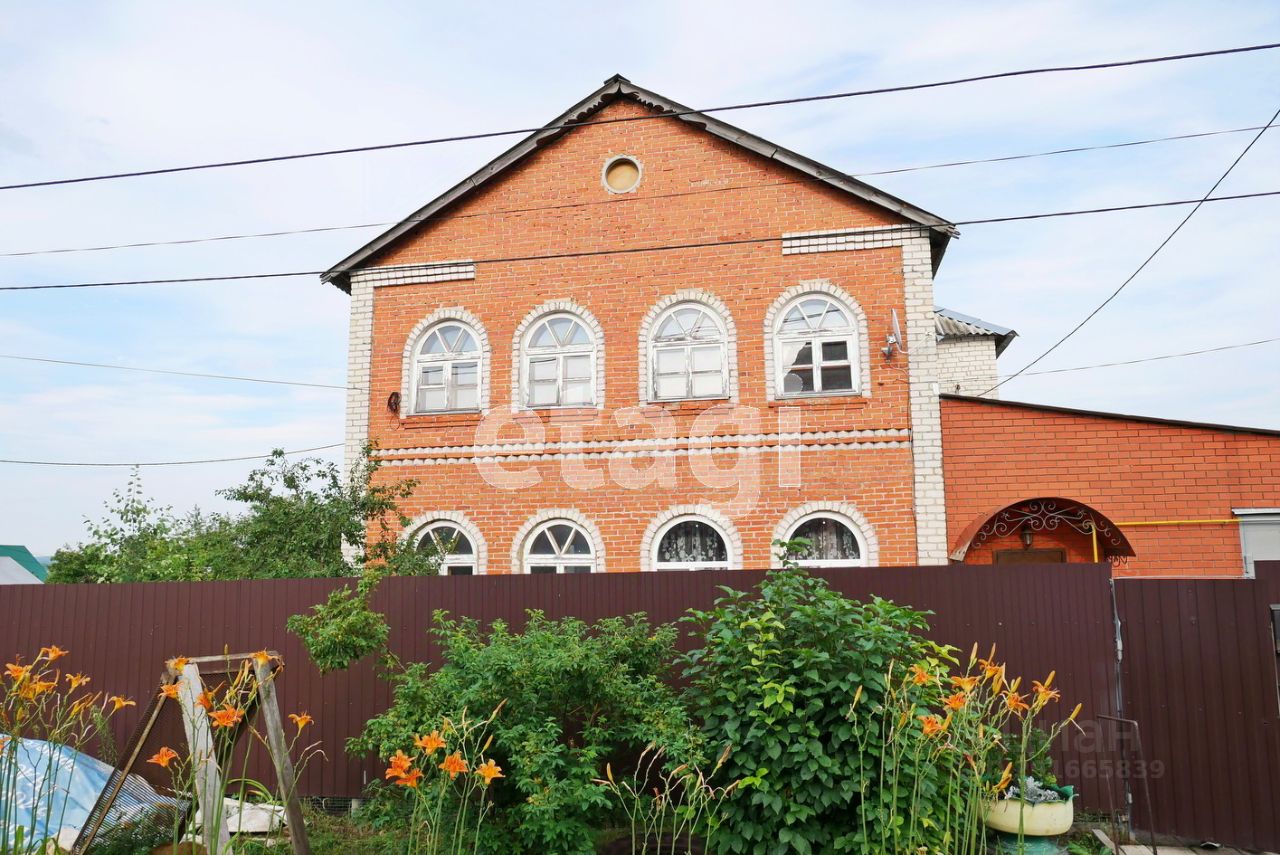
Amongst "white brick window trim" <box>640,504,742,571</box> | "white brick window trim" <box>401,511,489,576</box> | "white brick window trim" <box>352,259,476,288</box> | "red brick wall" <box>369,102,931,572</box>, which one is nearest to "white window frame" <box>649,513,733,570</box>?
"white brick window trim" <box>640,504,742,571</box>

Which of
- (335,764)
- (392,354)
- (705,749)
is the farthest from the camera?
(392,354)

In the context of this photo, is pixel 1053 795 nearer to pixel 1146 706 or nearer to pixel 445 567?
pixel 1146 706

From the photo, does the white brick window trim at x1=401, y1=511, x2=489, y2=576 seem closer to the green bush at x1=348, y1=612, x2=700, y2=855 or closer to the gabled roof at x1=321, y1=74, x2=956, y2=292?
the gabled roof at x1=321, y1=74, x2=956, y2=292

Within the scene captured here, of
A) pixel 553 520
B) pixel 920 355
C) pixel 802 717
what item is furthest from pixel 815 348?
pixel 802 717

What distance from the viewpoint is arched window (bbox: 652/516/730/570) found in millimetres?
12164

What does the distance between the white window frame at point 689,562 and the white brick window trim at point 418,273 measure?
15.2ft

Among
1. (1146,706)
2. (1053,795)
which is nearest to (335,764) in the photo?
(1053,795)

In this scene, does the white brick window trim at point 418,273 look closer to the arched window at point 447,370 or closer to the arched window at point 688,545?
the arched window at point 447,370

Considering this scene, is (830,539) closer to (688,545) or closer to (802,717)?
(688,545)

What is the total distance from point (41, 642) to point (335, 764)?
3.45 meters

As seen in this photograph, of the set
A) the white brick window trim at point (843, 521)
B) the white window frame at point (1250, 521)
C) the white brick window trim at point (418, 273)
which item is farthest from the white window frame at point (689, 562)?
the white window frame at point (1250, 521)

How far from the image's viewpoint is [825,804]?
17.6 feet

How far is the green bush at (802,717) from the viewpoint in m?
5.37

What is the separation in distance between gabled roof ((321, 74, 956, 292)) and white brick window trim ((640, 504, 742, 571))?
472 cm
